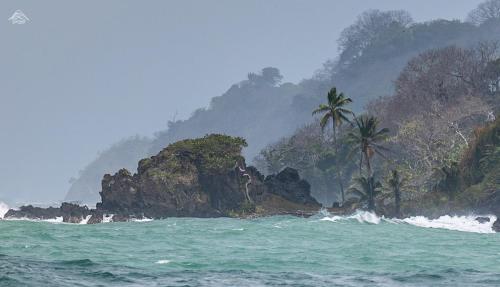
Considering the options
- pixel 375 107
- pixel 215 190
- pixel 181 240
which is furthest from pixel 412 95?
pixel 181 240

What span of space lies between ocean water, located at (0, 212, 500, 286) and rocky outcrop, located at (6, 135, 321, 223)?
29.6 meters

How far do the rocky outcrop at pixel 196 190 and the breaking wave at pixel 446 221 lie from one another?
40.3 feet

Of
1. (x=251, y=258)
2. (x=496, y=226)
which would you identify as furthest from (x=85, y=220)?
(x=251, y=258)

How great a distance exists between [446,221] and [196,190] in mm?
31964

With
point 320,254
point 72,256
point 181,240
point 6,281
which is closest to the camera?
point 6,281

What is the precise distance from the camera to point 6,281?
1112 inches

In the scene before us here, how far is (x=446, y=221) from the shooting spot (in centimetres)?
7356

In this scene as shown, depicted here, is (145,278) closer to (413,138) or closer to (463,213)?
(463,213)

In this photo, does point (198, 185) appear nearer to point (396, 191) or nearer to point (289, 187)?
point (289, 187)

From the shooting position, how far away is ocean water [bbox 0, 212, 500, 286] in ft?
101

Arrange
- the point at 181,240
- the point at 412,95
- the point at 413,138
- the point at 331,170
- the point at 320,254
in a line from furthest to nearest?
the point at 331,170, the point at 412,95, the point at 413,138, the point at 181,240, the point at 320,254

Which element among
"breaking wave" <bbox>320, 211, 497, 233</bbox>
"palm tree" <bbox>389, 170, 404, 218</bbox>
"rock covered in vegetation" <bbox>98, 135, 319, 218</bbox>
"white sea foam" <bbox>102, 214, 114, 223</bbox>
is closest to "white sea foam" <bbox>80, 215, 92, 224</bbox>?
"white sea foam" <bbox>102, 214, 114, 223</bbox>

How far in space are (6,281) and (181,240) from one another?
21.1 meters

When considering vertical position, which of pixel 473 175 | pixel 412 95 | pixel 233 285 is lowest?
pixel 233 285
